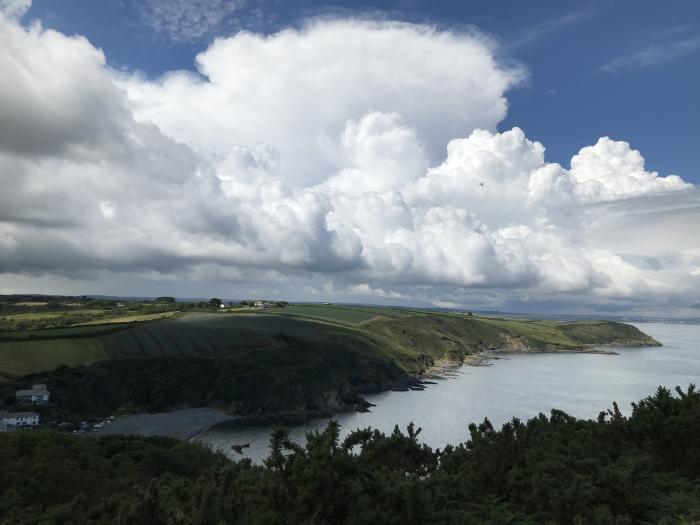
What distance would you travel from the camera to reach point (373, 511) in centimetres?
1261

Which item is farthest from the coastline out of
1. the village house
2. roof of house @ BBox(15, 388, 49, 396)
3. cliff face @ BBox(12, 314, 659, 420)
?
roof of house @ BBox(15, 388, 49, 396)

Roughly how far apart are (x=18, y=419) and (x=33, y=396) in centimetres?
992

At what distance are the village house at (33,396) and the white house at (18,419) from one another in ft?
22.6

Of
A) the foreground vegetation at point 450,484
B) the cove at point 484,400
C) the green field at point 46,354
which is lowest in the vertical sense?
the cove at point 484,400

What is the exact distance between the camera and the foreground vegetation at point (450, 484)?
12891 mm

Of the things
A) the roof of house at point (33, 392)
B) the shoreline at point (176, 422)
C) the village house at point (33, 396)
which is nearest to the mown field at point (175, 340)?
the roof of house at point (33, 392)

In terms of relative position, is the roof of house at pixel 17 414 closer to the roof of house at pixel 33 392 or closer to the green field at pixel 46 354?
the roof of house at pixel 33 392

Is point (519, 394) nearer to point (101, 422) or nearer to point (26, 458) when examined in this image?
point (101, 422)

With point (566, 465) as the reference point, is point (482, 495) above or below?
below

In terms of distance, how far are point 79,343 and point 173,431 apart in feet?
169

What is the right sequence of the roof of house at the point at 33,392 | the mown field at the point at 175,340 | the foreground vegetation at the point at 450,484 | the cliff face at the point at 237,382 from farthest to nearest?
the mown field at the point at 175,340 → the cliff face at the point at 237,382 → the roof of house at the point at 33,392 → the foreground vegetation at the point at 450,484

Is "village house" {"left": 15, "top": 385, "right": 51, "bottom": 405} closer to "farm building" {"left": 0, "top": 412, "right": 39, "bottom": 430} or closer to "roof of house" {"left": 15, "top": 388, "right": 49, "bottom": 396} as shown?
"roof of house" {"left": 15, "top": 388, "right": 49, "bottom": 396}

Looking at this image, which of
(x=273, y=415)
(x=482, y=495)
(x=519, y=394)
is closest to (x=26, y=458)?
(x=482, y=495)

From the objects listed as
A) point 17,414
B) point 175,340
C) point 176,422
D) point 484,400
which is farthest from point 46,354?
point 484,400
